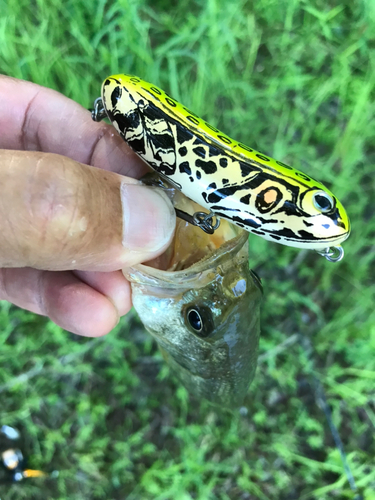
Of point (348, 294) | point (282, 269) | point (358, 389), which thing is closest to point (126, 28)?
point (282, 269)

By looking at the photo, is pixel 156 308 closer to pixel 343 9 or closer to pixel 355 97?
pixel 355 97

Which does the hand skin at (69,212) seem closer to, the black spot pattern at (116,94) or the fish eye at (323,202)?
the black spot pattern at (116,94)

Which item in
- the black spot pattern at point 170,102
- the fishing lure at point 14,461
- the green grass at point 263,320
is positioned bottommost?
the fishing lure at point 14,461

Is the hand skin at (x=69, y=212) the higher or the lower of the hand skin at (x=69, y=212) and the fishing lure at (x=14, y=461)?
the higher

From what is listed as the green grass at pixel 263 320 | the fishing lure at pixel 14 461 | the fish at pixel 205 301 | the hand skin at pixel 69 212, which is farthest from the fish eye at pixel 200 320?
the fishing lure at pixel 14 461

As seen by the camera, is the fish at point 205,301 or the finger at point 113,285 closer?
the fish at point 205,301

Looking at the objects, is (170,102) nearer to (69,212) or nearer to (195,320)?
(69,212)

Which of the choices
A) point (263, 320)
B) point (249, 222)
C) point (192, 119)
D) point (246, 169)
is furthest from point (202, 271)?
point (263, 320)
